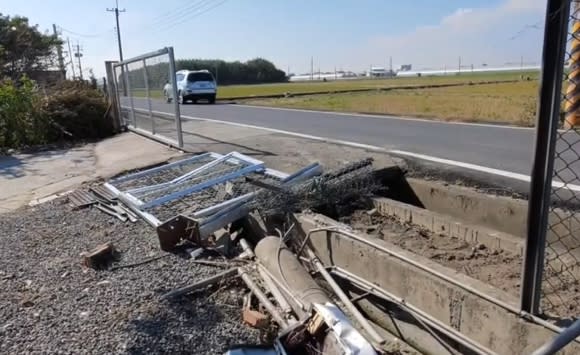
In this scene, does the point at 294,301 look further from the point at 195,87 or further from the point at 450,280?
the point at 195,87

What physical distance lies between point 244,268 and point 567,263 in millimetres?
2616

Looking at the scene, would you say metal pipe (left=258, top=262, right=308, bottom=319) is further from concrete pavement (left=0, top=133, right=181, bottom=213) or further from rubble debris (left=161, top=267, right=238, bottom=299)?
concrete pavement (left=0, top=133, right=181, bottom=213)

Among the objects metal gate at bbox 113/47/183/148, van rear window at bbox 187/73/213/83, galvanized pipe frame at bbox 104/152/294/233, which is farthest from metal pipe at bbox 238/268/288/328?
van rear window at bbox 187/73/213/83

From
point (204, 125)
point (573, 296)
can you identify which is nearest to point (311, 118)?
point (204, 125)

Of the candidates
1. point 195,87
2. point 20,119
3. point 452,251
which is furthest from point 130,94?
point 195,87

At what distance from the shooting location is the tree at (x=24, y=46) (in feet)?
92.6

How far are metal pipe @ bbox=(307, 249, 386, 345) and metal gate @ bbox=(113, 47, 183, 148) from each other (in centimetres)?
522

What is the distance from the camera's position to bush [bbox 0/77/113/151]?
1188 cm

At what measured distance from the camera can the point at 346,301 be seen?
11.4 ft

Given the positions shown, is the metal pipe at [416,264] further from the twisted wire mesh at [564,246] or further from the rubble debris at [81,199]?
the rubble debris at [81,199]

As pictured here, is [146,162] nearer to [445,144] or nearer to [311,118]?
[445,144]

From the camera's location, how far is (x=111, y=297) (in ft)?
12.1

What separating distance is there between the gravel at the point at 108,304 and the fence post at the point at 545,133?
1967 millimetres

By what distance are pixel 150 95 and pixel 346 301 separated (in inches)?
315
